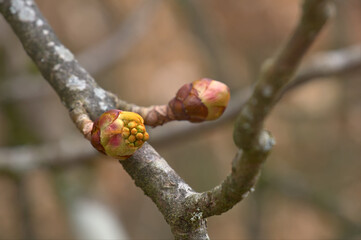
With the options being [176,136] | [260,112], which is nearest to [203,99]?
[260,112]

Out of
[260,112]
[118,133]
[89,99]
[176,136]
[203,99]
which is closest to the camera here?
[260,112]

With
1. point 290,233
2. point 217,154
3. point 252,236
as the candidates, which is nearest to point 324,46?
point 217,154

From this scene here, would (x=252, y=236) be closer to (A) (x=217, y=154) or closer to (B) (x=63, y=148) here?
(A) (x=217, y=154)

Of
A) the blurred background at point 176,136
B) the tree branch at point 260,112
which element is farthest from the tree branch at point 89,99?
the blurred background at point 176,136

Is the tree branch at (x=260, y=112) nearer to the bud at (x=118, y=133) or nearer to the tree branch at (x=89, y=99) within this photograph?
the tree branch at (x=89, y=99)

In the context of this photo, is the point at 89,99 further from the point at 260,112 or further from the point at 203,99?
the point at 260,112
